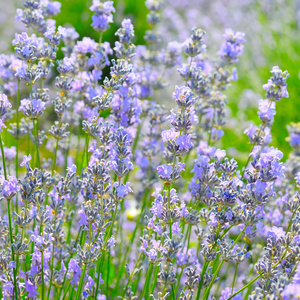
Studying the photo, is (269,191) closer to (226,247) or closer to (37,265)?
(226,247)

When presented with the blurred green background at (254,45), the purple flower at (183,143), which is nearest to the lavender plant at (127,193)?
the purple flower at (183,143)

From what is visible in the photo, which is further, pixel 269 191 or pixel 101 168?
pixel 269 191

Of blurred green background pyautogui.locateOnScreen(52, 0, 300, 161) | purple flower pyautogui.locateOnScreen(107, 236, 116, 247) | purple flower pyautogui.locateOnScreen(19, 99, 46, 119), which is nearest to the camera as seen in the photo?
purple flower pyautogui.locateOnScreen(107, 236, 116, 247)

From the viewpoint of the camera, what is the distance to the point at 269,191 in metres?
1.64

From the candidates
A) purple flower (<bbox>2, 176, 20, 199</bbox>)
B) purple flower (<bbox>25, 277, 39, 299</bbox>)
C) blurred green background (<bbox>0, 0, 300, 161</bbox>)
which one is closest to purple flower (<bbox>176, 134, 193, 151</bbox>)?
purple flower (<bbox>2, 176, 20, 199</bbox>)

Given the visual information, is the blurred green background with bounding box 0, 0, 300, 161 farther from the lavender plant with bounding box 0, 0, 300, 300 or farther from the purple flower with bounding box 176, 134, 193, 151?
the purple flower with bounding box 176, 134, 193, 151

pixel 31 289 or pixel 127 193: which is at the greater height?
pixel 127 193

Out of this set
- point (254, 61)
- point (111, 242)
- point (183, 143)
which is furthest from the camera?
point (254, 61)

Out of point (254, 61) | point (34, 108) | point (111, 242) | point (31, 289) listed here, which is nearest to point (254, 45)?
point (254, 61)

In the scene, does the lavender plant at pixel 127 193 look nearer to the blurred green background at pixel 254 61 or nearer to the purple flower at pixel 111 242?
the purple flower at pixel 111 242

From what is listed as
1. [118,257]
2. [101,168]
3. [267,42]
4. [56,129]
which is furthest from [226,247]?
[267,42]

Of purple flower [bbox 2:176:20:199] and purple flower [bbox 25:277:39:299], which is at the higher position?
purple flower [bbox 2:176:20:199]

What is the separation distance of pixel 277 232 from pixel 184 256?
0.39 meters

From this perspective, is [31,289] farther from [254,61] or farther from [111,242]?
[254,61]
